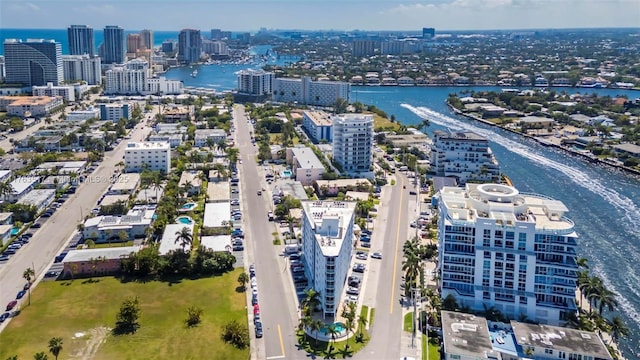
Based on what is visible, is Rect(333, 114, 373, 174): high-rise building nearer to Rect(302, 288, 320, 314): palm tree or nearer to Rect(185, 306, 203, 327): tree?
Rect(302, 288, 320, 314): palm tree

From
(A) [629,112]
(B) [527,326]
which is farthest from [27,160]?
(A) [629,112]

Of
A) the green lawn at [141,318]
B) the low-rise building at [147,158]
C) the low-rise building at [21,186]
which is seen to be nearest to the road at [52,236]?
the green lawn at [141,318]

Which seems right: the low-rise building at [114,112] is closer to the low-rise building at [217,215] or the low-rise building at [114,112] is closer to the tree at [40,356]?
the low-rise building at [217,215]

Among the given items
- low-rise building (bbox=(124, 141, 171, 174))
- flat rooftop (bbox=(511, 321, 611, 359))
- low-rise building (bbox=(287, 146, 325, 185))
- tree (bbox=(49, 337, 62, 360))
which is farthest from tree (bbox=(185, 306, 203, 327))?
low-rise building (bbox=(124, 141, 171, 174))

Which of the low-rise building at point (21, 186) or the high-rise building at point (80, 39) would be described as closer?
the low-rise building at point (21, 186)

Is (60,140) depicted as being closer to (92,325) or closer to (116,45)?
(92,325)
